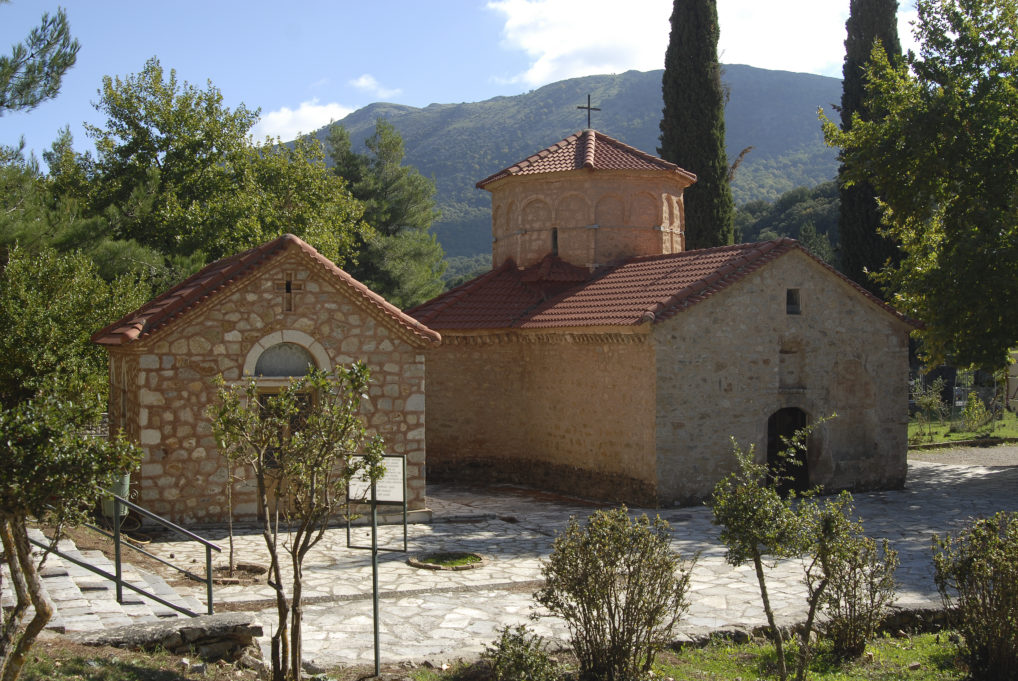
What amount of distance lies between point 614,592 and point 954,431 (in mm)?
24276

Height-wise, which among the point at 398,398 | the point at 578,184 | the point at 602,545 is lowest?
the point at 602,545

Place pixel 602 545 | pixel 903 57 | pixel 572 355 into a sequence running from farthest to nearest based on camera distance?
pixel 903 57 → pixel 572 355 → pixel 602 545

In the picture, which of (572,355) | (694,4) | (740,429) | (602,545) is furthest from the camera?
(694,4)

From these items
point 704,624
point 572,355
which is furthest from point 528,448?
point 704,624


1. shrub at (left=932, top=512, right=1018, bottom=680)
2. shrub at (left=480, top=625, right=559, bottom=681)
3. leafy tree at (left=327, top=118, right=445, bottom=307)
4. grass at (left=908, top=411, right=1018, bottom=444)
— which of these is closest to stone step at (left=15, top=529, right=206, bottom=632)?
shrub at (left=480, top=625, right=559, bottom=681)

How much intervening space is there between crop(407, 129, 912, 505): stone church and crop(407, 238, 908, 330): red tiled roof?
0.05 m

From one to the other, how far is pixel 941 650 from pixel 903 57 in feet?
52.4

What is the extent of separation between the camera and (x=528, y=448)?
19031mm

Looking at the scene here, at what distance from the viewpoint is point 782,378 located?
56.2 ft

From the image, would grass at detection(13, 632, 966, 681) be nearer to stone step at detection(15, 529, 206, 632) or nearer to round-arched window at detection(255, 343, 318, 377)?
stone step at detection(15, 529, 206, 632)

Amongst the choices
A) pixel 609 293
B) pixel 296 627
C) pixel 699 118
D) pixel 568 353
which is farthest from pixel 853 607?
pixel 699 118

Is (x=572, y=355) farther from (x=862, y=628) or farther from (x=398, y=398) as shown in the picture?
(x=862, y=628)

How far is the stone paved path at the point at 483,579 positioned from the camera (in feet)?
27.9

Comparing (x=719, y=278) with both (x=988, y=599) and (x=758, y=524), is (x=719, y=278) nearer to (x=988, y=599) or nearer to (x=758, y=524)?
(x=988, y=599)
